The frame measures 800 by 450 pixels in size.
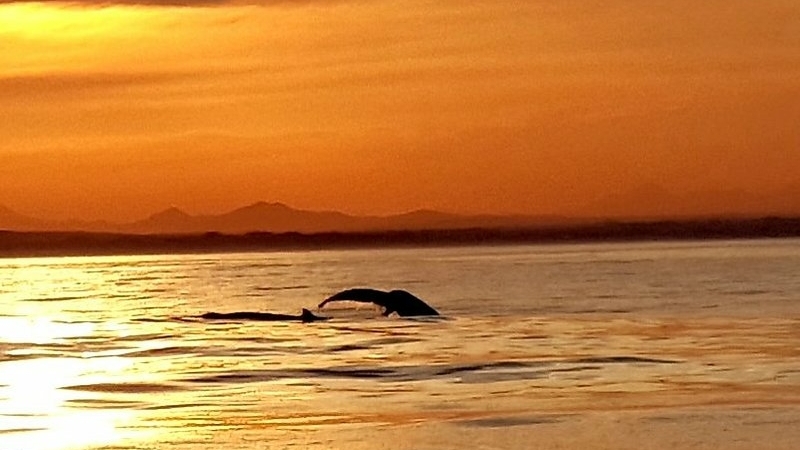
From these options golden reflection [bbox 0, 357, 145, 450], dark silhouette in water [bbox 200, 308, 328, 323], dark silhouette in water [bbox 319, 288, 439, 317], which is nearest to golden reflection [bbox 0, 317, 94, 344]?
dark silhouette in water [bbox 200, 308, 328, 323]

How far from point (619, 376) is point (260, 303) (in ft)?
96.0

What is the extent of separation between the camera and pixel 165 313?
48125mm

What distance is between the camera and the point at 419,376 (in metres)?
26.9

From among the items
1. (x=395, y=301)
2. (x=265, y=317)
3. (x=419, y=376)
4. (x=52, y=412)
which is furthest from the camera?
(x=395, y=301)

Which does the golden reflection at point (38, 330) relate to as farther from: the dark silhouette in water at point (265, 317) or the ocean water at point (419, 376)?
the dark silhouette in water at point (265, 317)

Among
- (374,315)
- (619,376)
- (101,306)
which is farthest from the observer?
(101,306)

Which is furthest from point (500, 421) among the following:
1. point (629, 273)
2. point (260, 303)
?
point (629, 273)

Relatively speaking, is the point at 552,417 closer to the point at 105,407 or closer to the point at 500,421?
the point at 500,421

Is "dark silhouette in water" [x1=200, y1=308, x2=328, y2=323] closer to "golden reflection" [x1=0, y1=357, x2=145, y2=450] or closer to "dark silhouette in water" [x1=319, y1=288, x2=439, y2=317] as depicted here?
"dark silhouette in water" [x1=319, y1=288, x2=439, y2=317]

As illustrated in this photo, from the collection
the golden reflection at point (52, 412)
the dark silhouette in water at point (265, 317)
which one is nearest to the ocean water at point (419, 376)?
the golden reflection at point (52, 412)

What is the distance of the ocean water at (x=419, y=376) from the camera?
2009 centimetres

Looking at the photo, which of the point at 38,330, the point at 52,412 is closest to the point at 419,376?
the point at 52,412

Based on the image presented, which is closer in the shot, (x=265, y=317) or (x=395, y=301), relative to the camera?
(x=265, y=317)

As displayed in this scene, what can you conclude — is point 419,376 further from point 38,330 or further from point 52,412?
point 38,330
